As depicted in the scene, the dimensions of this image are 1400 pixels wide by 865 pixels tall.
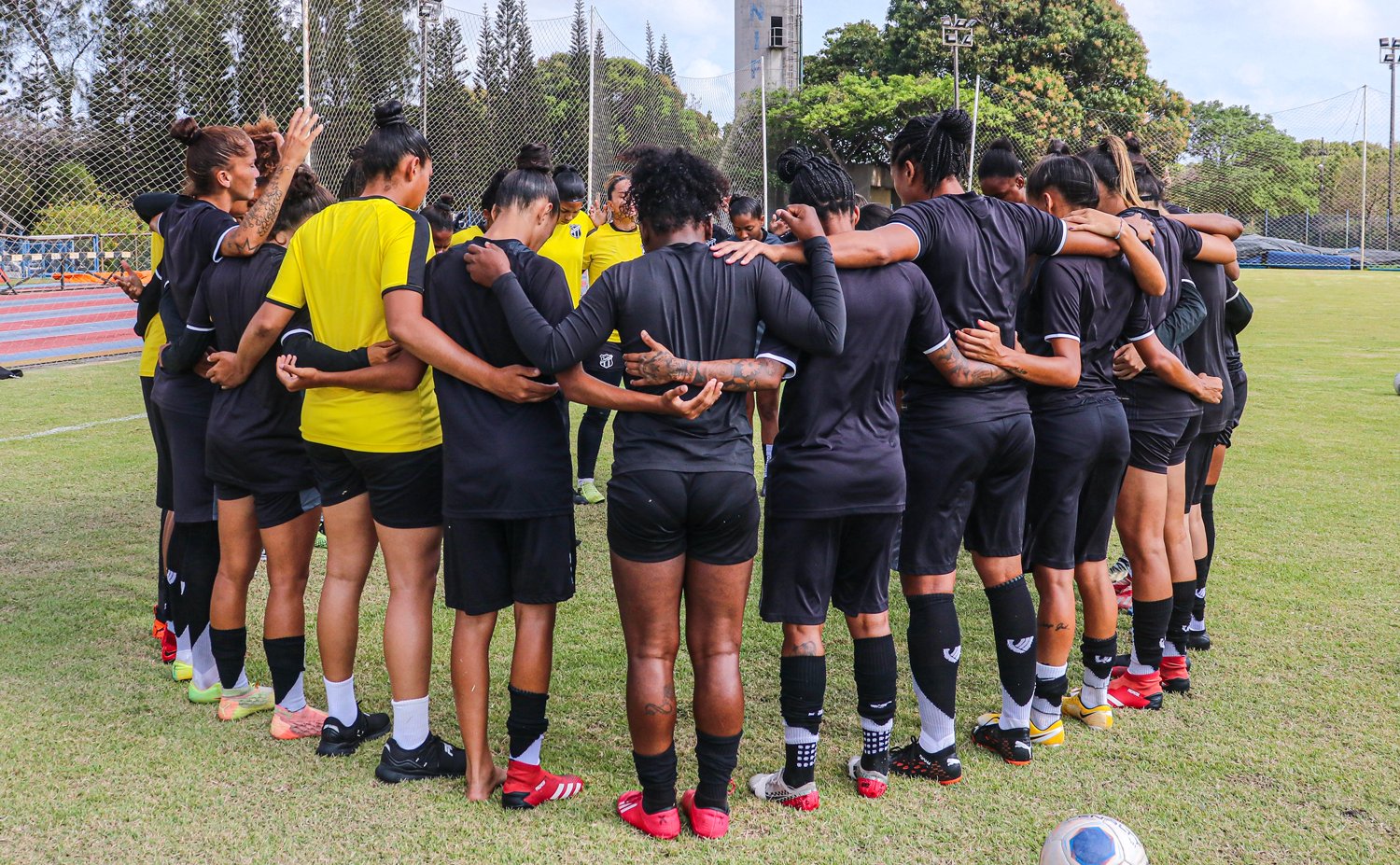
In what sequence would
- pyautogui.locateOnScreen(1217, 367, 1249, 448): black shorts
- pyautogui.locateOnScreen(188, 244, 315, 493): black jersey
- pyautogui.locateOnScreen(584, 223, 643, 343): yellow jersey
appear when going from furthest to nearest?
pyautogui.locateOnScreen(584, 223, 643, 343): yellow jersey, pyautogui.locateOnScreen(1217, 367, 1249, 448): black shorts, pyautogui.locateOnScreen(188, 244, 315, 493): black jersey

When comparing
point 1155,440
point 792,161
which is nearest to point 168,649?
point 792,161

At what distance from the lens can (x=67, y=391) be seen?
37.9ft

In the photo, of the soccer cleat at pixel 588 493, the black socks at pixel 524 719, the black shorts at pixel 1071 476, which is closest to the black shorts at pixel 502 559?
the black socks at pixel 524 719

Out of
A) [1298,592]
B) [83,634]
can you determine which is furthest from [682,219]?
[1298,592]

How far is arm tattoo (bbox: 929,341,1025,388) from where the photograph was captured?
3297 millimetres

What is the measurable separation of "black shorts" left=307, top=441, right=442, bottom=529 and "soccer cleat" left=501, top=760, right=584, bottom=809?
85cm

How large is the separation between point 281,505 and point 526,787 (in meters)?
1.40

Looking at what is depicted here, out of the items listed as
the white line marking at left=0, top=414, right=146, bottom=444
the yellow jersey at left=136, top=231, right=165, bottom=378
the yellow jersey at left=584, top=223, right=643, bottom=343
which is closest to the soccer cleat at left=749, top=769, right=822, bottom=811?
the yellow jersey at left=136, top=231, right=165, bottom=378

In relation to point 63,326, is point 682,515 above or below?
below

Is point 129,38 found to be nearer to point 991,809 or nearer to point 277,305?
Answer: point 277,305

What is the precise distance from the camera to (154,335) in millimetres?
4469

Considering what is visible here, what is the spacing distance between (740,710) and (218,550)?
233 cm

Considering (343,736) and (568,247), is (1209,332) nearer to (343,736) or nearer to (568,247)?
(343,736)

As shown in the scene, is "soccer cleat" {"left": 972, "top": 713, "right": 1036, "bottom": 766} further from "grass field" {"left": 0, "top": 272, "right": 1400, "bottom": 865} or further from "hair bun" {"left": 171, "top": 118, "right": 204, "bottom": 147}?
"hair bun" {"left": 171, "top": 118, "right": 204, "bottom": 147}
